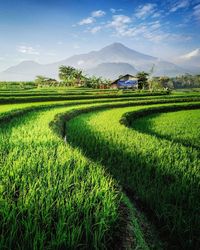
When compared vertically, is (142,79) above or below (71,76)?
below

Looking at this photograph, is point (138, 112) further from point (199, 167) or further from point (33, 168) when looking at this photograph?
point (33, 168)

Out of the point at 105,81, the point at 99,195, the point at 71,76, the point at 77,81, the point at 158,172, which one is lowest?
the point at 158,172

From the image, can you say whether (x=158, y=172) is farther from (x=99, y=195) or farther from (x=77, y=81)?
(x=77, y=81)

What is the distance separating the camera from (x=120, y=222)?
2574mm

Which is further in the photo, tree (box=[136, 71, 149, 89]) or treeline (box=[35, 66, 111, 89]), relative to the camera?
tree (box=[136, 71, 149, 89])

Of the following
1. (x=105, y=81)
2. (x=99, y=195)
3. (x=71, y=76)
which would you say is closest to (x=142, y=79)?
(x=105, y=81)

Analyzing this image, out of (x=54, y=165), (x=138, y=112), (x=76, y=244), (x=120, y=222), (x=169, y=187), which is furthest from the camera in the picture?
(x=138, y=112)

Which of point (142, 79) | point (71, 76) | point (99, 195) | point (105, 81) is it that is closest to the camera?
point (99, 195)

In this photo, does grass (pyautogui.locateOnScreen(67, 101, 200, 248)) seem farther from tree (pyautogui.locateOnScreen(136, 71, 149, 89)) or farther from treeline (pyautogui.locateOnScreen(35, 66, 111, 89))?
tree (pyautogui.locateOnScreen(136, 71, 149, 89))

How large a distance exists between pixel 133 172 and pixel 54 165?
1867mm

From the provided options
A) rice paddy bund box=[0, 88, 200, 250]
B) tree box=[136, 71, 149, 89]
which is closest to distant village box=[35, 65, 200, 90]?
tree box=[136, 71, 149, 89]

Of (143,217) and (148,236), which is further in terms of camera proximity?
(143,217)

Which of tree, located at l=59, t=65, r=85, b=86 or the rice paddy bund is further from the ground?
tree, located at l=59, t=65, r=85, b=86

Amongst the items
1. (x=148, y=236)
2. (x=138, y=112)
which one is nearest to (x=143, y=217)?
(x=148, y=236)
